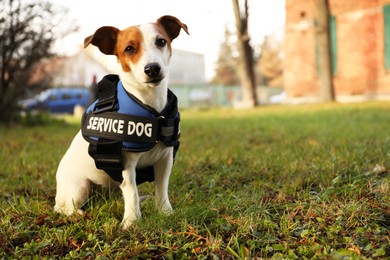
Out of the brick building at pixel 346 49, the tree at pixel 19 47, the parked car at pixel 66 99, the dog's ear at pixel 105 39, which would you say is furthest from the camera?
the parked car at pixel 66 99

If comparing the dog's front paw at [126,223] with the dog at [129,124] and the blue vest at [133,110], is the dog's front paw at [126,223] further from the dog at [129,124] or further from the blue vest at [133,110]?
the blue vest at [133,110]

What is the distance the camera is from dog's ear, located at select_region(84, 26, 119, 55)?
2.70 m

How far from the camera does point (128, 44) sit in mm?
2588

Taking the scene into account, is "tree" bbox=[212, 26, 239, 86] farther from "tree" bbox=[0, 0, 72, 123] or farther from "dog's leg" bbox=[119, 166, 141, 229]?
"dog's leg" bbox=[119, 166, 141, 229]

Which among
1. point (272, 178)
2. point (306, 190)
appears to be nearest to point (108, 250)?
point (306, 190)

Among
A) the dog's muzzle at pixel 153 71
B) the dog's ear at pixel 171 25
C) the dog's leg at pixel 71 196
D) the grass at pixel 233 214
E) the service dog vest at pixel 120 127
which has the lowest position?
the grass at pixel 233 214

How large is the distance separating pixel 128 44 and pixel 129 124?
0.50m

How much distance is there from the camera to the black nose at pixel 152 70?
8.16ft

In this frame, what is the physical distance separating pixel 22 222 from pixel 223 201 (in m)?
1.34

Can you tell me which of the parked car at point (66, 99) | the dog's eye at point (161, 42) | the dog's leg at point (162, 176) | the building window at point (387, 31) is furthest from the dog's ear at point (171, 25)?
the parked car at point (66, 99)

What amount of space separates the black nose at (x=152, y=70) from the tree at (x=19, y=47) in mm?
6824

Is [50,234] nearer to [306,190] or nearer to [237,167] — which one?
[306,190]

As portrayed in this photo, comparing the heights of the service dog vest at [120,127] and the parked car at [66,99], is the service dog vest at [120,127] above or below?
below

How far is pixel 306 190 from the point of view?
125 inches
